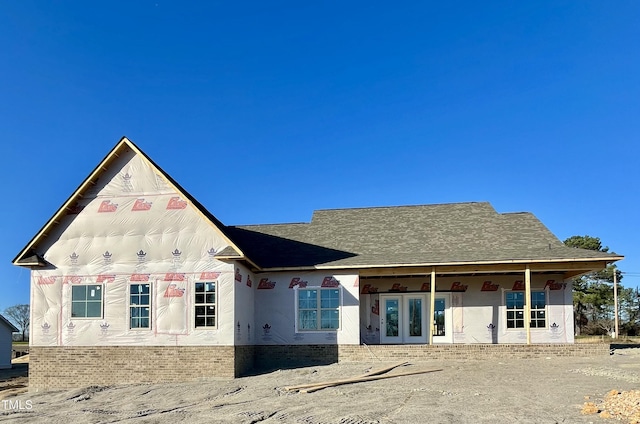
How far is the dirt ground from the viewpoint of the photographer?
36.9 feet

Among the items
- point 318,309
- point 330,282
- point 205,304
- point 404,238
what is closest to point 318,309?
point 318,309

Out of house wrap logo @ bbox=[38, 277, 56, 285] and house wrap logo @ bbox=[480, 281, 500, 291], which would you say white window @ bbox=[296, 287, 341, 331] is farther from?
house wrap logo @ bbox=[38, 277, 56, 285]

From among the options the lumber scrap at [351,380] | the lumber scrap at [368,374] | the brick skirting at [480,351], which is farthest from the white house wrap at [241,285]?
the lumber scrap at [351,380]

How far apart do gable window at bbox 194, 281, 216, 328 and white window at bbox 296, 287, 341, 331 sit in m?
3.69

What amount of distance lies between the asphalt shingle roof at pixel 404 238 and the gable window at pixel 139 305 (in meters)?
3.42

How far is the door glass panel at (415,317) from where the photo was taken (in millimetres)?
22438

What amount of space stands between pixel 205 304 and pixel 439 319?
9.22m

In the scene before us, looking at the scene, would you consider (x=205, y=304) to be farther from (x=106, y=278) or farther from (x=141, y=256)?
(x=106, y=278)

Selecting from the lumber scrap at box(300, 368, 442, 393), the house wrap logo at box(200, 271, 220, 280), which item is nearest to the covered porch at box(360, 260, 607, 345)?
the lumber scrap at box(300, 368, 442, 393)

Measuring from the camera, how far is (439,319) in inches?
877

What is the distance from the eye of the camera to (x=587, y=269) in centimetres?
1934

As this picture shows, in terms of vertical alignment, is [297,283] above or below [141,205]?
below

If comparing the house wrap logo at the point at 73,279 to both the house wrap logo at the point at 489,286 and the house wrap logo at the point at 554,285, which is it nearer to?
the house wrap logo at the point at 489,286

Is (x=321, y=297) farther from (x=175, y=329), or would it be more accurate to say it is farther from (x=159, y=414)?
(x=159, y=414)
